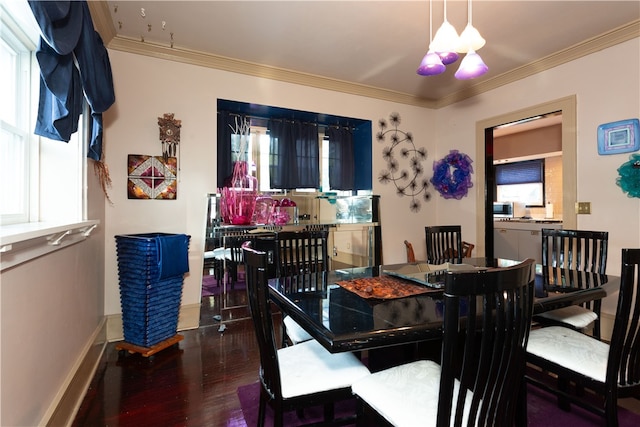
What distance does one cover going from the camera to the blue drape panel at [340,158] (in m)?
4.03

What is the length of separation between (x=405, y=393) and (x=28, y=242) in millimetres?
1532

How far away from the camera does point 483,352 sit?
35.3 inches

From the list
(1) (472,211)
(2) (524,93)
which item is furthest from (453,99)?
(1) (472,211)

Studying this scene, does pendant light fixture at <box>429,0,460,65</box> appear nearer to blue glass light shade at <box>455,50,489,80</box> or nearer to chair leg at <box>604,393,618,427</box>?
blue glass light shade at <box>455,50,489,80</box>

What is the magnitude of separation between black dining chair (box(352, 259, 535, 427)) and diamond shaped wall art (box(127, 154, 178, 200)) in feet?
8.51

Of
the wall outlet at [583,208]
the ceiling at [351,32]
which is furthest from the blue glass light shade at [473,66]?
the wall outlet at [583,208]

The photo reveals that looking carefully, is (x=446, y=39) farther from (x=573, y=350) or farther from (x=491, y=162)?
(x=491, y=162)

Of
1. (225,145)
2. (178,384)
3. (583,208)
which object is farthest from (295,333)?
(583,208)

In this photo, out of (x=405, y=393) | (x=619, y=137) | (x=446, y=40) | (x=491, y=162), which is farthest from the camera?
(x=491, y=162)

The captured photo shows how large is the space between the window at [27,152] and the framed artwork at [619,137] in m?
4.06

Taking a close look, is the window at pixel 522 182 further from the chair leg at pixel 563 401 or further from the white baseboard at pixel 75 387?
the white baseboard at pixel 75 387

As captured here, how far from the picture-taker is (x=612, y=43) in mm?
2717

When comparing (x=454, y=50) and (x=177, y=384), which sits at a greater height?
(x=454, y=50)

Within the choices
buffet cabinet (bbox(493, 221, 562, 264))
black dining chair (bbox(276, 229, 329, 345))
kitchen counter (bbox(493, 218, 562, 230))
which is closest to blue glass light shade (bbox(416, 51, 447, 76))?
black dining chair (bbox(276, 229, 329, 345))
